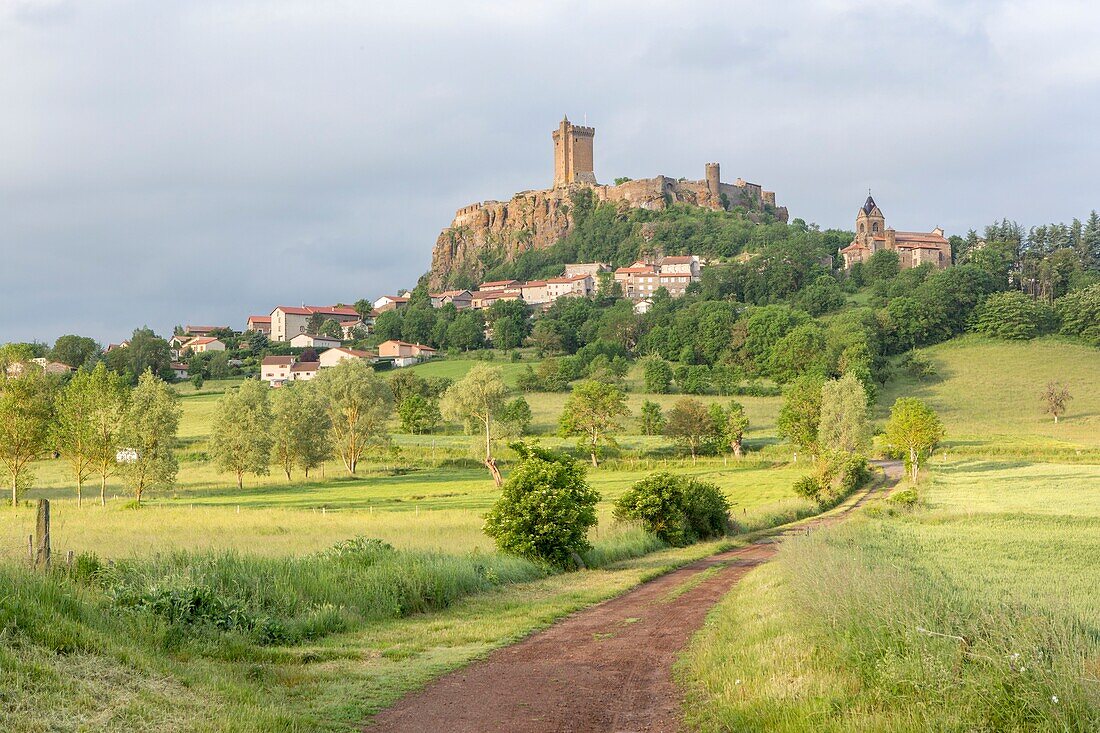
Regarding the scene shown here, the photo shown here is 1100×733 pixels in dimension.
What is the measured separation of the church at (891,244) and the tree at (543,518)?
161 metres

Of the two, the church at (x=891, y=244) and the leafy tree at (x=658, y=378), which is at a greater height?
the church at (x=891, y=244)

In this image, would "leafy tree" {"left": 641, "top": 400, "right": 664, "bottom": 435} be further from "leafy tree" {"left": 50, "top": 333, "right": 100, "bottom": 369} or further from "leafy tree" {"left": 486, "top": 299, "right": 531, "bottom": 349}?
"leafy tree" {"left": 50, "top": 333, "right": 100, "bottom": 369}

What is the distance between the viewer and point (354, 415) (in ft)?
241

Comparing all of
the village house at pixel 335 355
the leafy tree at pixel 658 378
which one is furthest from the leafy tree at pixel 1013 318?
the village house at pixel 335 355

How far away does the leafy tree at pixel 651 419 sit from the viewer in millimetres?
85125

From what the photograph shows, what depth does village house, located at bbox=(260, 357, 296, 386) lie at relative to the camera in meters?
132

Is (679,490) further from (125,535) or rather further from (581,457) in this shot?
(581,457)

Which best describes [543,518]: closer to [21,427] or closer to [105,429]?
[105,429]

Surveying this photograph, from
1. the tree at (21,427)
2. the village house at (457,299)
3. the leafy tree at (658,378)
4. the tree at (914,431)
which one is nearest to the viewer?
the tree at (21,427)

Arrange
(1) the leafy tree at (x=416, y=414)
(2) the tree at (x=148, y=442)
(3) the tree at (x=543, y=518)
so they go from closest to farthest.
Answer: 1. (3) the tree at (x=543, y=518)
2. (2) the tree at (x=148, y=442)
3. (1) the leafy tree at (x=416, y=414)

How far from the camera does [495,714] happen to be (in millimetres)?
9383

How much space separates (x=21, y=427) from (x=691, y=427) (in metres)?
48.2

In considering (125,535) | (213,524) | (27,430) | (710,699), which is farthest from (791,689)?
(27,430)

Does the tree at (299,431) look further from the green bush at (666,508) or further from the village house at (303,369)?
the village house at (303,369)
